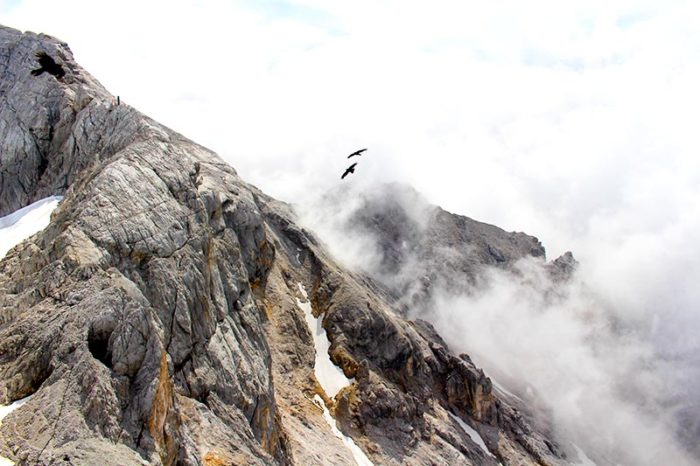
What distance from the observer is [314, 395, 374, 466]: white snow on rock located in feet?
224

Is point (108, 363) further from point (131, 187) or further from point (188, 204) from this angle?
point (188, 204)

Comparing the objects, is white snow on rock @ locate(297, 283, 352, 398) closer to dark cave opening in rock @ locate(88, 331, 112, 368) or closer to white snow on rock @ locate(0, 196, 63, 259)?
white snow on rock @ locate(0, 196, 63, 259)

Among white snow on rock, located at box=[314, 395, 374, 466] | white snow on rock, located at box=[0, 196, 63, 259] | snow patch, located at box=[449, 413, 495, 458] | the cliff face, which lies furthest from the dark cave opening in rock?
snow patch, located at box=[449, 413, 495, 458]

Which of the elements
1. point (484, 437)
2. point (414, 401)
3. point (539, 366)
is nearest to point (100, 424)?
point (414, 401)

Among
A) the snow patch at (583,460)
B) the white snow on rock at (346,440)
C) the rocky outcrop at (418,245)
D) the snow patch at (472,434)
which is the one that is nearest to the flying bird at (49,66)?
the white snow on rock at (346,440)

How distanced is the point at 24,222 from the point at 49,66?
57.6ft

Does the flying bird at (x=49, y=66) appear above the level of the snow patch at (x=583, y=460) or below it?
below

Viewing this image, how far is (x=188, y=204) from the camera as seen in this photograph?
5025 centimetres

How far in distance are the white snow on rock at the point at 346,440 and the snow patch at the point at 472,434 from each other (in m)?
23.7

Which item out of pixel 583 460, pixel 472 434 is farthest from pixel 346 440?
pixel 583 460

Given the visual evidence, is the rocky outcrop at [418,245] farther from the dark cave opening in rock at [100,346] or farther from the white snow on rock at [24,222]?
the dark cave opening in rock at [100,346]

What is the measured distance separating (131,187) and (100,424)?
19395mm

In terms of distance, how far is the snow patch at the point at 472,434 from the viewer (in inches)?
3481

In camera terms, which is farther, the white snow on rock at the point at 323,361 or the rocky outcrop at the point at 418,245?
the rocky outcrop at the point at 418,245
